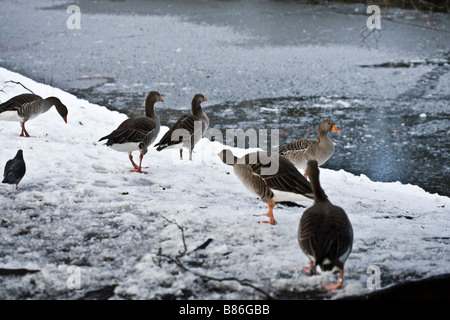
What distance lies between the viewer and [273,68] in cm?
1305

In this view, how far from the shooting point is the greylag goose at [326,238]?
126 inches

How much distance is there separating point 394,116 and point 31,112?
6743 mm

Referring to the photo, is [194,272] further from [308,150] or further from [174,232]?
[308,150]

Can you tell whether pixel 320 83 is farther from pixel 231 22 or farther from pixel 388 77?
pixel 231 22

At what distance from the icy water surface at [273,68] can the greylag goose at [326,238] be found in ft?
13.3

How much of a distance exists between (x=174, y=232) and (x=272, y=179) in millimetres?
1012

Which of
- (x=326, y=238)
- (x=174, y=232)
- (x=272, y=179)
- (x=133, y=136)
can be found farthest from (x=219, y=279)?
(x=133, y=136)

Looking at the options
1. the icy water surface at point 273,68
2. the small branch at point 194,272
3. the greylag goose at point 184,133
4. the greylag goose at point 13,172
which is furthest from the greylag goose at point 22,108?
the small branch at point 194,272

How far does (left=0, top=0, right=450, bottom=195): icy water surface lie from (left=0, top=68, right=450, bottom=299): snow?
2.18m

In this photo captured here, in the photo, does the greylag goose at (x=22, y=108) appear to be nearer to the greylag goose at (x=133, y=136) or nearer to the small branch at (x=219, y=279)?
the greylag goose at (x=133, y=136)

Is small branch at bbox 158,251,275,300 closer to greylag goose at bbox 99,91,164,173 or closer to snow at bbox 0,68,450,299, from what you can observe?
snow at bbox 0,68,450,299

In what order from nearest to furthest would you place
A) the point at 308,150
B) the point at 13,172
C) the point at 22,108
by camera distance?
the point at 13,172 → the point at 308,150 → the point at 22,108

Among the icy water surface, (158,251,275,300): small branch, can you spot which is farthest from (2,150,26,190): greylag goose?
the icy water surface
